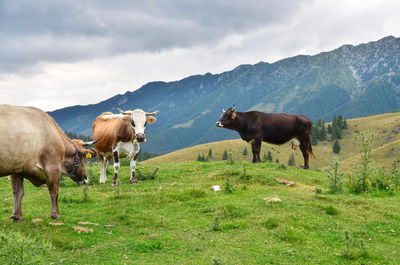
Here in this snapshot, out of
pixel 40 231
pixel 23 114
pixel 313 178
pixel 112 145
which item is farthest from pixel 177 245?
pixel 313 178

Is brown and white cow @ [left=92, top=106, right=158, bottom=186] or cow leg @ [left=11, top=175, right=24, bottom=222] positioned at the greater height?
brown and white cow @ [left=92, top=106, right=158, bottom=186]

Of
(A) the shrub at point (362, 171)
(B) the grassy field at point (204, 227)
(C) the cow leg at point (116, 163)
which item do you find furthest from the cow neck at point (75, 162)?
(A) the shrub at point (362, 171)

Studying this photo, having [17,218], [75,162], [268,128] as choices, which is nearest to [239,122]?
[268,128]

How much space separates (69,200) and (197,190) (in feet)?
17.4

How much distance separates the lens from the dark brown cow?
84.6ft

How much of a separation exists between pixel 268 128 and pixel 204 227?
15.6 m

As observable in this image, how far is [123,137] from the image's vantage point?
18016 millimetres

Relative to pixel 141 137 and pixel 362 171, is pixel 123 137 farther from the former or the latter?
pixel 362 171

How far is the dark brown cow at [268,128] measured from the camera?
2578 cm

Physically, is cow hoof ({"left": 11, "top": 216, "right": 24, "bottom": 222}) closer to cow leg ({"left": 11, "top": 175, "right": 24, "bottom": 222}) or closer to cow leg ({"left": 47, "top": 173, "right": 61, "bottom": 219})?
cow leg ({"left": 11, "top": 175, "right": 24, "bottom": 222})

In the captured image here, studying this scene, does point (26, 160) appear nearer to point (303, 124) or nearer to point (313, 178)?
point (313, 178)

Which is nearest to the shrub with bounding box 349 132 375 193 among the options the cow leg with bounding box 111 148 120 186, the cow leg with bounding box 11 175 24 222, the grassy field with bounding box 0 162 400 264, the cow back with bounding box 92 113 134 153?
the grassy field with bounding box 0 162 400 264

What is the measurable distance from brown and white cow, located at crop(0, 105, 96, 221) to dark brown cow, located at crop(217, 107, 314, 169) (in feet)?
53.4

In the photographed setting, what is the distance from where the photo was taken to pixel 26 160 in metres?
9.73
